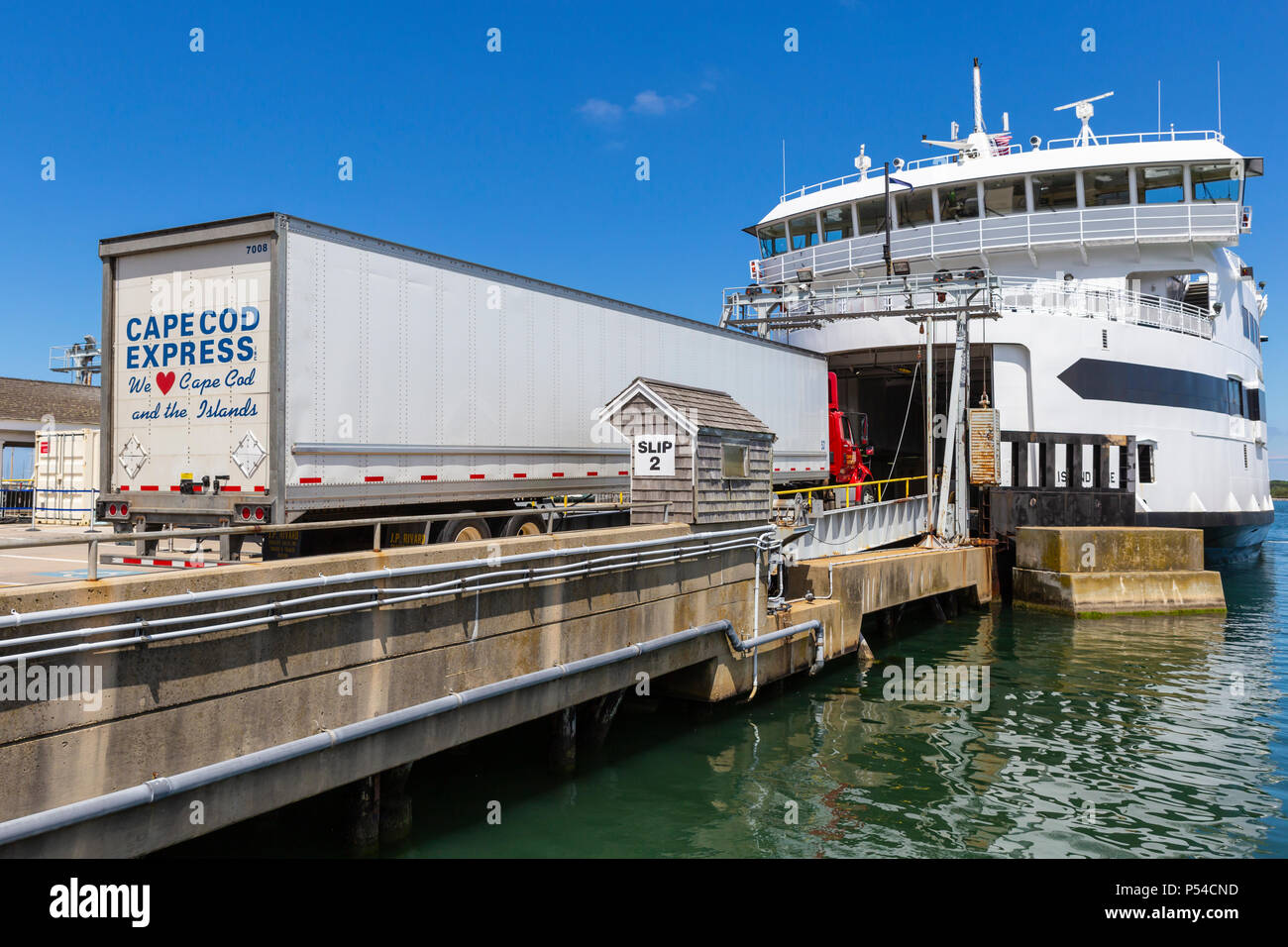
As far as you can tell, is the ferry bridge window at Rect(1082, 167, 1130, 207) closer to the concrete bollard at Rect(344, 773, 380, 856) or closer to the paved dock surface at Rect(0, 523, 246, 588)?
the paved dock surface at Rect(0, 523, 246, 588)

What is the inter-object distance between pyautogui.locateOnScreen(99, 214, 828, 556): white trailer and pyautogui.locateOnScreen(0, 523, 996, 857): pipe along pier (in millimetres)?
2901

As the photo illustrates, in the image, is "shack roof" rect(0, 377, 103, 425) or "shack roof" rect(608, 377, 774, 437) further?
"shack roof" rect(0, 377, 103, 425)

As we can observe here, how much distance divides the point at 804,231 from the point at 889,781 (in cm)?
2594

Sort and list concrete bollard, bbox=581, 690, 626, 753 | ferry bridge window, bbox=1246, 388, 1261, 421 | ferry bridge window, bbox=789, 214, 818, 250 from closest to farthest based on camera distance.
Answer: concrete bollard, bbox=581, 690, 626, 753
ferry bridge window, bbox=1246, 388, 1261, 421
ferry bridge window, bbox=789, 214, 818, 250

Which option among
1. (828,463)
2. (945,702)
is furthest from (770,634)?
(828,463)

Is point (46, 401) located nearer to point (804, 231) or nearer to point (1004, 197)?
point (804, 231)

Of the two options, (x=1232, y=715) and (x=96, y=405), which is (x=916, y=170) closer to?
(x=1232, y=715)

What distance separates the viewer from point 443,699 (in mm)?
7707

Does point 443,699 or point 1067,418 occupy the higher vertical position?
point 1067,418

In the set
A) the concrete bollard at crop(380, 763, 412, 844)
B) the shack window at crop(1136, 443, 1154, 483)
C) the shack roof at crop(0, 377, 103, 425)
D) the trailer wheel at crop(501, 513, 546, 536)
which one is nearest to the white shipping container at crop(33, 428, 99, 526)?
the shack roof at crop(0, 377, 103, 425)

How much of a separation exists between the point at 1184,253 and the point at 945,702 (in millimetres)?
21850

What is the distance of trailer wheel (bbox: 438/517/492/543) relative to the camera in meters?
11.5

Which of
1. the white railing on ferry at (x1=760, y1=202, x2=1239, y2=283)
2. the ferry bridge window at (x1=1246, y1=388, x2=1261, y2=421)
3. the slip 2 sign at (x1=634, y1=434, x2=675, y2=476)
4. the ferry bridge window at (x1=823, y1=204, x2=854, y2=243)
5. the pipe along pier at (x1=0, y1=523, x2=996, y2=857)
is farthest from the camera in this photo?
the ferry bridge window at (x1=1246, y1=388, x2=1261, y2=421)

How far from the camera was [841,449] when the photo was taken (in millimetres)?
23078
